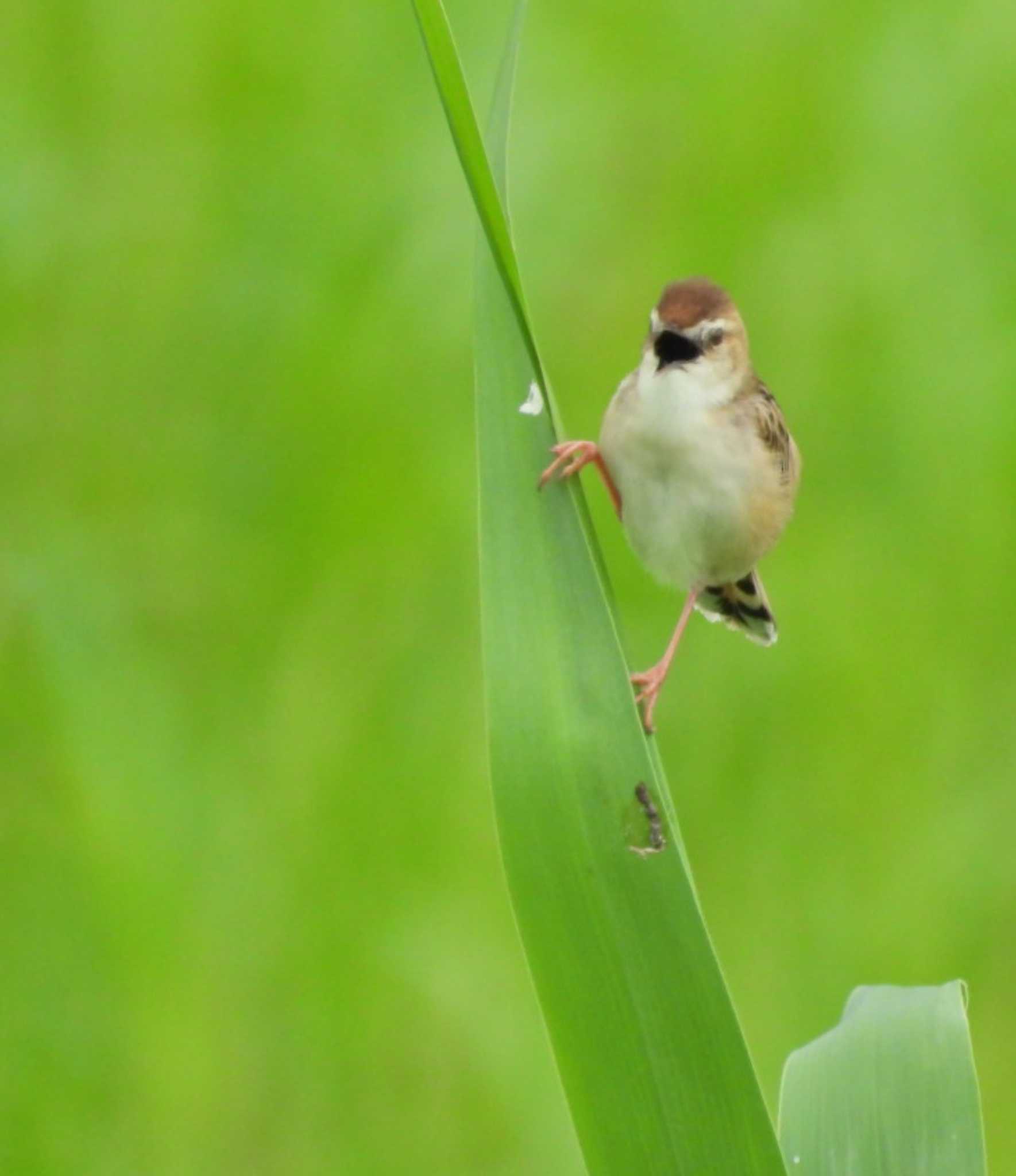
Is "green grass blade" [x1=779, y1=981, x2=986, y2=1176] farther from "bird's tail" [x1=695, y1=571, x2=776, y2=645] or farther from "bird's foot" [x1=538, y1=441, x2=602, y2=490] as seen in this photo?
"bird's tail" [x1=695, y1=571, x2=776, y2=645]

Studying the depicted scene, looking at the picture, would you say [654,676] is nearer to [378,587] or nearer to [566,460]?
[566,460]

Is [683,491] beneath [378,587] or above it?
above

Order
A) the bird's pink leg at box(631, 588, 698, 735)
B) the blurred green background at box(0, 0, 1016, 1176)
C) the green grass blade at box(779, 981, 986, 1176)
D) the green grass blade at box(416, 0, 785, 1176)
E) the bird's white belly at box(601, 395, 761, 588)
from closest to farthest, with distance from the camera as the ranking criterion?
the green grass blade at box(416, 0, 785, 1176) → the green grass blade at box(779, 981, 986, 1176) → the bird's pink leg at box(631, 588, 698, 735) → the bird's white belly at box(601, 395, 761, 588) → the blurred green background at box(0, 0, 1016, 1176)

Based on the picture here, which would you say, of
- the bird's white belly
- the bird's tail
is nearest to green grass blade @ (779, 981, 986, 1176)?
the bird's white belly

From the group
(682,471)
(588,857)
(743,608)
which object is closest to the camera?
(588,857)

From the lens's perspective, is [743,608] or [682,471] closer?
[682,471]

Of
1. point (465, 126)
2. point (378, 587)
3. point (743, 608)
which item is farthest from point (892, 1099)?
point (378, 587)

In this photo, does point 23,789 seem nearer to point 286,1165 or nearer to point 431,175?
point 286,1165
